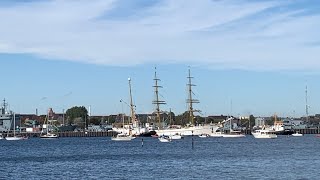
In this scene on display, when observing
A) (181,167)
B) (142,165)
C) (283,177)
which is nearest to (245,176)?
(283,177)

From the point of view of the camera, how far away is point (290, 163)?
3292 inches

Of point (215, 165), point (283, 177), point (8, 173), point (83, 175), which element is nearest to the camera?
point (283, 177)

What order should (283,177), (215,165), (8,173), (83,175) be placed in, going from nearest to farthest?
(283,177), (83,175), (8,173), (215,165)

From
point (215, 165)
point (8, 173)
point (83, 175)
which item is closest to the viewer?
point (83, 175)

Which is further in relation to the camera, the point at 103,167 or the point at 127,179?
the point at 103,167

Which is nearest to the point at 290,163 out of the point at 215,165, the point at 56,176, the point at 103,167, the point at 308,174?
the point at 215,165

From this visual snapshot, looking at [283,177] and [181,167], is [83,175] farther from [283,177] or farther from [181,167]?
[283,177]

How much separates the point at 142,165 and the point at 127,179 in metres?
20.0

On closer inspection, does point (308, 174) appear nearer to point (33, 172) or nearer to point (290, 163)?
point (290, 163)

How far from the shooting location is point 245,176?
66.0 m

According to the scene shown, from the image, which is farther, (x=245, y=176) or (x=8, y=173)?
(x=8, y=173)

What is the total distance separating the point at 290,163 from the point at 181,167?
13465 mm

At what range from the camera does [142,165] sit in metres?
86.1

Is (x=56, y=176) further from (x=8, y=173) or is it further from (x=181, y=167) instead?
(x=181, y=167)
